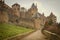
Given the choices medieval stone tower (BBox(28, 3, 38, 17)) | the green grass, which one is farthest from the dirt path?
medieval stone tower (BBox(28, 3, 38, 17))

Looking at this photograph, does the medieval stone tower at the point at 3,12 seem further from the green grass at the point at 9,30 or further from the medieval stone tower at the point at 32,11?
the medieval stone tower at the point at 32,11

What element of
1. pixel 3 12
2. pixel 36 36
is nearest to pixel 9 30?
pixel 3 12

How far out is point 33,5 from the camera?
6223 mm

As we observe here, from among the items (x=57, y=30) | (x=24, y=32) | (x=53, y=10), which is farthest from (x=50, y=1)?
(x=24, y=32)

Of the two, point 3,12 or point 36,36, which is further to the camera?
point 36,36

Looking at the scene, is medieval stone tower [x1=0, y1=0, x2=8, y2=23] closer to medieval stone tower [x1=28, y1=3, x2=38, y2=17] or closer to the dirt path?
medieval stone tower [x1=28, y1=3, x2=38, y2=17]

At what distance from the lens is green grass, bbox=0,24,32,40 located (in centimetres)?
567

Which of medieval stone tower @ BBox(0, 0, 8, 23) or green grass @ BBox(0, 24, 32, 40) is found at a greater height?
medieval stone tower @ BBox(0, 0, 8, 23)

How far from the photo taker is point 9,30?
227 inches

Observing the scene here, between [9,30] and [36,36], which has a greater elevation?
[9,30]

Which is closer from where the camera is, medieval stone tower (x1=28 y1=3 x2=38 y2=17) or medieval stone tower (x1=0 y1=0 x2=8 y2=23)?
medieval stone tower (x1=0 y1=0 x2=8 y2=23)

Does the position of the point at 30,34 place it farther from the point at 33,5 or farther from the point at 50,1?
the point at 50,1

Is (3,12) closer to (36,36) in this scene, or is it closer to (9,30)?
(9,30)

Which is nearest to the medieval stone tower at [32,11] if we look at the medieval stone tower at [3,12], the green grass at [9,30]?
the green grass at [9,30]
